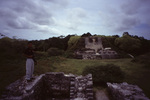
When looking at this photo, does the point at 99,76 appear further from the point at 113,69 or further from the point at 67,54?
the point at 67,54

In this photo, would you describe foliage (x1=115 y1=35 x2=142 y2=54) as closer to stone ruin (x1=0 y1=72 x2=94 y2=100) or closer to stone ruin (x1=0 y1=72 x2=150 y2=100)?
stone ruin (x1=0 y1=72 x2=150 y2=100)

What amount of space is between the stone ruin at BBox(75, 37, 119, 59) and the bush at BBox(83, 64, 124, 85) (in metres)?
9.14

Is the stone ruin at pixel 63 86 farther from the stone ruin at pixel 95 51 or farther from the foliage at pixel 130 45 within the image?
the foliage at pixel 130 45

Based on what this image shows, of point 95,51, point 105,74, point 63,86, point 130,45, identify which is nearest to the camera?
point 63,86

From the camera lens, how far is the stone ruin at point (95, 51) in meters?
17.5

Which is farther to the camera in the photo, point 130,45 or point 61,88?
point 130,45

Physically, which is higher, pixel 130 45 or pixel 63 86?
pixel 130 45

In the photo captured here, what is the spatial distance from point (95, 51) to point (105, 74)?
11387 mm

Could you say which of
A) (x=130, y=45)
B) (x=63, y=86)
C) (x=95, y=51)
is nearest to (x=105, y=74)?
(x=63, y=86)

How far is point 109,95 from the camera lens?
5.98 meters

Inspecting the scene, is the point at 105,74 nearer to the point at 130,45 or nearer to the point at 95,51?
the point at 95,51

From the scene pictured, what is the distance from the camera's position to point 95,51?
1880 cm

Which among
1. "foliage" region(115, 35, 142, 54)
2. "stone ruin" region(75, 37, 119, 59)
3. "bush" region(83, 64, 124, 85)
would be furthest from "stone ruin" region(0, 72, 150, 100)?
"foliage" region(115, 35, 142, 54)

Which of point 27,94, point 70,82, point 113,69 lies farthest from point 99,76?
point 27,94
